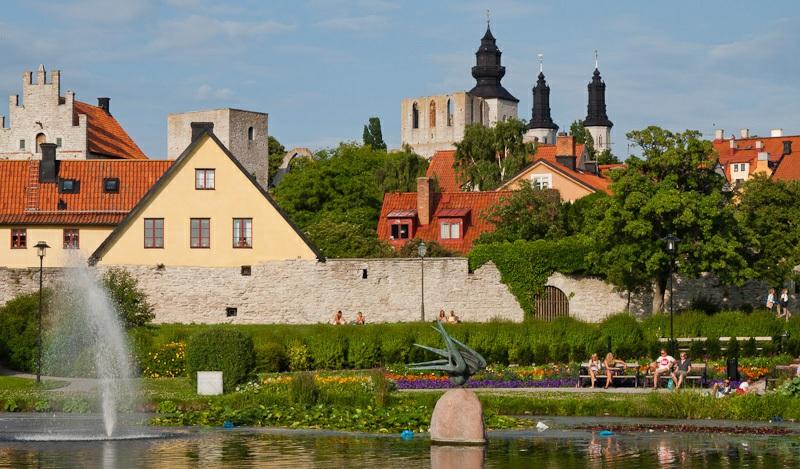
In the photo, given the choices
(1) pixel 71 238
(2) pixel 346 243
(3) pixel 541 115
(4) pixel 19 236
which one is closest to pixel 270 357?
(1) pixel 71 238

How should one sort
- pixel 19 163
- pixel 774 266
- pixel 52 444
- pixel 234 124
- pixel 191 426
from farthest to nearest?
pixel 234 124
pixel 19 163
pixel 774 266
pixel 191 426
pixel 52 444

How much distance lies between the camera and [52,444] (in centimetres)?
2402

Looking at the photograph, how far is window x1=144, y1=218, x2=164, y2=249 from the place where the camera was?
2165 inches

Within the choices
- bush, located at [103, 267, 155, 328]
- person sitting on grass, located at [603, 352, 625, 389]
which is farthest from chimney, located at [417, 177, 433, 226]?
person sitting on grass, located at [603, 352, 625, 389]

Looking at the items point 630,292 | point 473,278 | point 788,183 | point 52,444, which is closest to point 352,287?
point 473,278

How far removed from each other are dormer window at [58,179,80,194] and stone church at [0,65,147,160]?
34.7 metres

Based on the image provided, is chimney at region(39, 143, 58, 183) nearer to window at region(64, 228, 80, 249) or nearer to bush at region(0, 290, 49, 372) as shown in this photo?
window at region(64, 228, 80, 249)

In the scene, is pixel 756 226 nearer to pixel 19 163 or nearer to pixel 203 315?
pixel 203 315

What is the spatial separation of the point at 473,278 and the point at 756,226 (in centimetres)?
1141

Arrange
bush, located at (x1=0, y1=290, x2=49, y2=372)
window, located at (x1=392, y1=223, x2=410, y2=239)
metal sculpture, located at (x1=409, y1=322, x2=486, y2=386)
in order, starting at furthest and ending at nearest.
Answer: window, located at (x1=392, y1=223, x2=410, y2=239)
bush, located at (x1=0, y1=290, x2=49, y2=372)
metal sculpture, located at (x1=409, y1=322, x2=486, y2=386)

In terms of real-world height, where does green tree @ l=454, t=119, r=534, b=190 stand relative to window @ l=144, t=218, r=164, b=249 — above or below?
above

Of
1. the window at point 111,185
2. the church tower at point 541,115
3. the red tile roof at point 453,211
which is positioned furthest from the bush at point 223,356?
the church tower at point 541,115

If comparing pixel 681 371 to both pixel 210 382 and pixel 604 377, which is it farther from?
pixel 210 382

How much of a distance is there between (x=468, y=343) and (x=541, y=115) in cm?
15724
